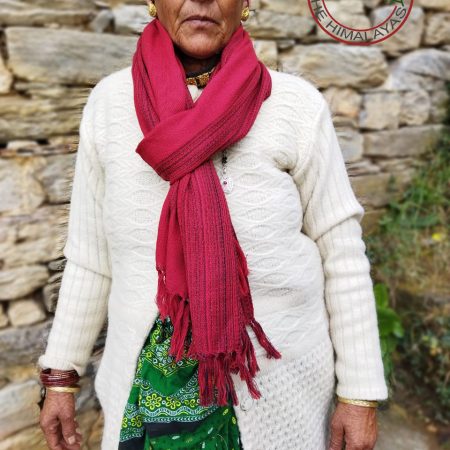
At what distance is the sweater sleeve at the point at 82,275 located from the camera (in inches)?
49.5

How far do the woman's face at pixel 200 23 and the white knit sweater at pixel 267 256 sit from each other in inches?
4.1

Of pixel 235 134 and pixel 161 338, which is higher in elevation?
pixel 235 134

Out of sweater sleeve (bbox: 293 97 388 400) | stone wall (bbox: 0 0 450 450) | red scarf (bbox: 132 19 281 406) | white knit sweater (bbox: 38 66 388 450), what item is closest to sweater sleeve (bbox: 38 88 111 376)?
white knit sweater (bbox: 38 66 388 450)

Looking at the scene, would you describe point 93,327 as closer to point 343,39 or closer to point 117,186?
point 117,186

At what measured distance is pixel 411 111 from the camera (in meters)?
2.96

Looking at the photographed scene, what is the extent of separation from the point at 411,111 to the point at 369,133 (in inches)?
12.6

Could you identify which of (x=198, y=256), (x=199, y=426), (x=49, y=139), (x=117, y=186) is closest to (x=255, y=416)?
(x=199, y=426)

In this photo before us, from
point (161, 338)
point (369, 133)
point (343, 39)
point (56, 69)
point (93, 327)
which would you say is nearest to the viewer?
point (161, 338)

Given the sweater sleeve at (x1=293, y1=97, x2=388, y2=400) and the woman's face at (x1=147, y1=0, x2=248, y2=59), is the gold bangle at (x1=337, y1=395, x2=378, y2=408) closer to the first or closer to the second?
the sweater sleeve at (x1=293, y1=97, x2=388, y2=400)

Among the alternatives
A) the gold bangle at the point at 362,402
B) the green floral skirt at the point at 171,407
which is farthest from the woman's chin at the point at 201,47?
the gold bangle at the point at 362,402

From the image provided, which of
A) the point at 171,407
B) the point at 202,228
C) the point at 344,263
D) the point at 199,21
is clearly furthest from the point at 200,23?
the point at 171,407

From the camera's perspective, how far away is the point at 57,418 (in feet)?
4.39

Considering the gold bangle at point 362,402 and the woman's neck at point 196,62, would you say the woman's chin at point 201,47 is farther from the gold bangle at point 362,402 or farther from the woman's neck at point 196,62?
the gold bangle at point 362,402

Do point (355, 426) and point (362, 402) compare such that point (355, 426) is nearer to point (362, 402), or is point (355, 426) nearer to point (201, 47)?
point (362, 402)
